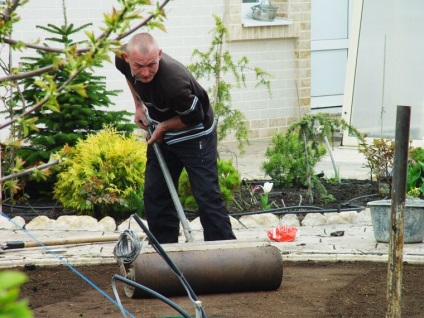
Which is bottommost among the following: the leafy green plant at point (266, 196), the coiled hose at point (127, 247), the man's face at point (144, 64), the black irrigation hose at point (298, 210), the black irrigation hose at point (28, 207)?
the black irrigation hose at point (28, 207)

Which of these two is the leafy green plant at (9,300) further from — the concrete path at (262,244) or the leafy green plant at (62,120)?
the leafy green plant at (62,120)

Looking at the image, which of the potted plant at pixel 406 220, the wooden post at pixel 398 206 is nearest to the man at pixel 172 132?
the potted plant at pixel 406 220

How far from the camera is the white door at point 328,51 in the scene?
1470cm

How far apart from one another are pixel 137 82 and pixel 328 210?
2.86 meters

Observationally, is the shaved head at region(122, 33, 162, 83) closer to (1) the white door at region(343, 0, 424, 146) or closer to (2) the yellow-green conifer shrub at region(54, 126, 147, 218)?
(2) the yellow-green conifer shrub at region(54, 126, 147, 218)

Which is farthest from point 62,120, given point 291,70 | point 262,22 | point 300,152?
point 291,70

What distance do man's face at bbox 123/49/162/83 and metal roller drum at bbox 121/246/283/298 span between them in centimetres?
113

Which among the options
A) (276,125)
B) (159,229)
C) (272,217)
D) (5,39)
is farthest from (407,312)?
(276,125)

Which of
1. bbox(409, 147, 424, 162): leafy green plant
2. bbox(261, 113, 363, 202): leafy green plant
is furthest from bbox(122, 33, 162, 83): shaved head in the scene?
bbox(409, 147, 424, 162): leafy green plant

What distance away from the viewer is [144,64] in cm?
582

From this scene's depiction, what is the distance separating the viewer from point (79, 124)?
30.1 ft

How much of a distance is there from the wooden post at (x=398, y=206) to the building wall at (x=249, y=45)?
26.8 ft

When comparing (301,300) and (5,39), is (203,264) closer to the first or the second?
(301,300)

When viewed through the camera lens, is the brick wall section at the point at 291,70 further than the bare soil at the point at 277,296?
Yes
